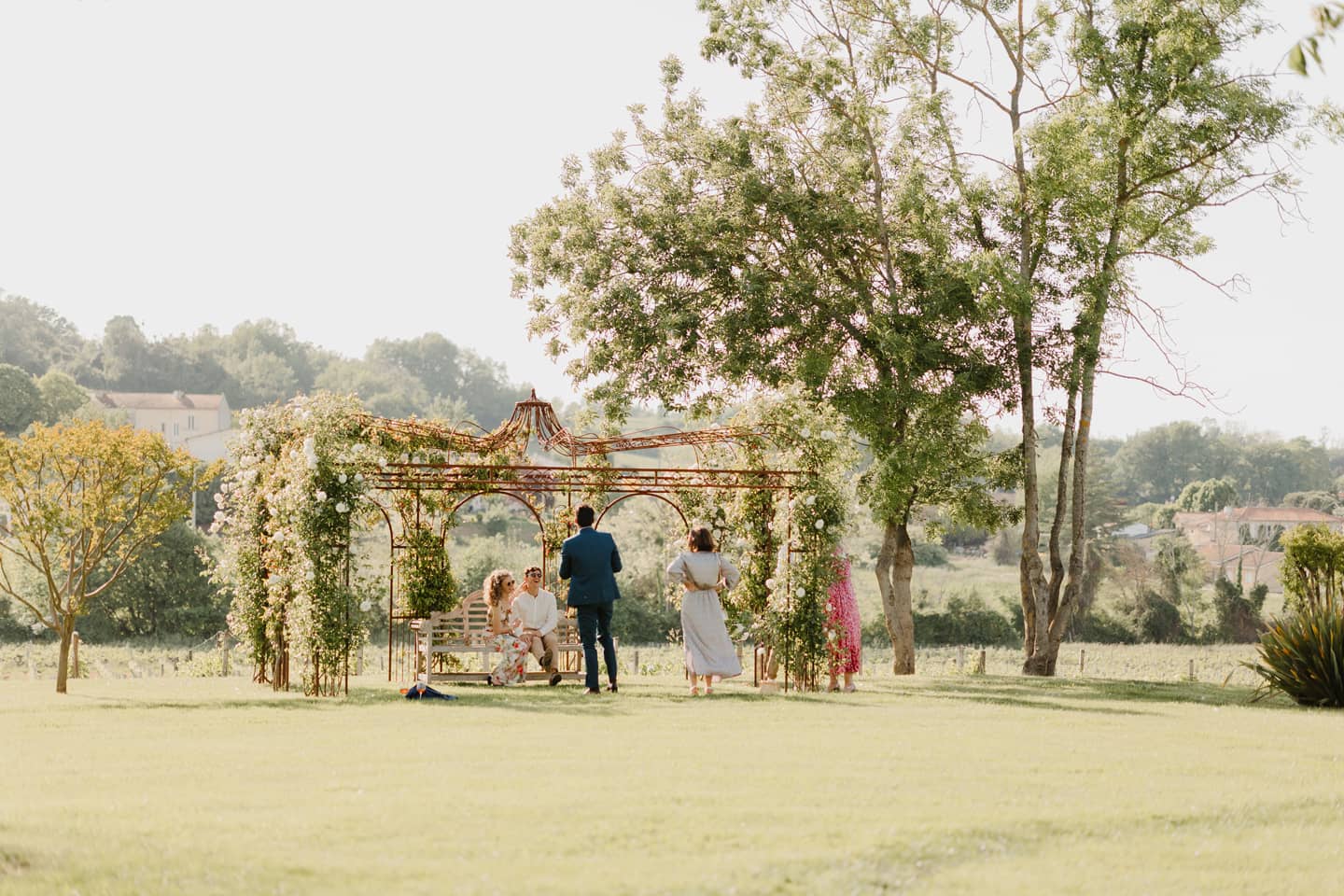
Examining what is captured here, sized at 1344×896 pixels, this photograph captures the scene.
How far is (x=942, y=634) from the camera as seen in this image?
42562mm

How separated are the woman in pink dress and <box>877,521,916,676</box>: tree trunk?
18.9 ft

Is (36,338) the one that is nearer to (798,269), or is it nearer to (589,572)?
(798,269)

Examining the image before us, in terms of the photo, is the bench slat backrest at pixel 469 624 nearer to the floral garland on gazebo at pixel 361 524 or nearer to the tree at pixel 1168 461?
the floral garland on gazebo at pixel 361 524

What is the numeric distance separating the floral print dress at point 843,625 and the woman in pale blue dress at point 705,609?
1.23m

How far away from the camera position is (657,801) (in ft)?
22.3

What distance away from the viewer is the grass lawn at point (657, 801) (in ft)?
17.7

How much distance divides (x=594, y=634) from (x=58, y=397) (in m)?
65.5

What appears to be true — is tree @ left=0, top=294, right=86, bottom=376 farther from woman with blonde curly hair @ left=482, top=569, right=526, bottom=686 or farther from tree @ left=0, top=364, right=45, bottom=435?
woman with blonde curly hair @ left=482, top=569, right=526, bottom=686

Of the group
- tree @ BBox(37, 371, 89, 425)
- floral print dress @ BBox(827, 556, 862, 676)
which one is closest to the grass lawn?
floral print dress @ BBox(827, 556, 862, 676)

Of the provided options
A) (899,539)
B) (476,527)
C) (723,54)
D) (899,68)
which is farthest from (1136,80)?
(476,527)

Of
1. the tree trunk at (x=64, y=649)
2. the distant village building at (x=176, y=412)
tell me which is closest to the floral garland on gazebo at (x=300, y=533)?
the tree trunk at (x=64, y=649)

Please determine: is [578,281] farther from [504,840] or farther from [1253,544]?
[1253,544]

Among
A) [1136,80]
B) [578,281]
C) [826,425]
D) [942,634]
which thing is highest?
[1136,80]

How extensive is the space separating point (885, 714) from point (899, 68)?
36.4 feet
